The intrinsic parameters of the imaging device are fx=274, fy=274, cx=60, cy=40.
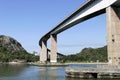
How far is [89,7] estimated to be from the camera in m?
65.6

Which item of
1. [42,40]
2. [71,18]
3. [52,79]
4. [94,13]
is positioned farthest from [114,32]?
[42,40]

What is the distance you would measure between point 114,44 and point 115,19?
5146 millimetres

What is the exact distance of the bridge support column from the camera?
54.6 m

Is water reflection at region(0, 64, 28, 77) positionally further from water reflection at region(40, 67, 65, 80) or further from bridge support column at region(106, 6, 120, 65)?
bridge support column at region(106, 6, 120, 65)

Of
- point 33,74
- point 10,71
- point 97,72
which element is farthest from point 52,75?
point 10,71

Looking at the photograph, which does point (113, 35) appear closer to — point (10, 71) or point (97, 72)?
point (97, 72)

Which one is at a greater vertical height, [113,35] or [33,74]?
[113,35]

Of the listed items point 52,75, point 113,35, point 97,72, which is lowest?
point 52,75

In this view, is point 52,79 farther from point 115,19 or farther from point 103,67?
point 115,19

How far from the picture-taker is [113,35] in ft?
180

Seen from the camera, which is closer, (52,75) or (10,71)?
(52,75)

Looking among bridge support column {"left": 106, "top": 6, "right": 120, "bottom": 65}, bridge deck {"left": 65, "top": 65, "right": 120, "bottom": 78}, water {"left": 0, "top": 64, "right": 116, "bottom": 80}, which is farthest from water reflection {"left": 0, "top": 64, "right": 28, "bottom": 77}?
bridge support column {"left": 106, "top": 6, "right": 120, "bottom": 65}

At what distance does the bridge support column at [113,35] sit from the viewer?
54625 millimetres

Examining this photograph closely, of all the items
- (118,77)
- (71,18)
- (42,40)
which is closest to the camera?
(118,77)
